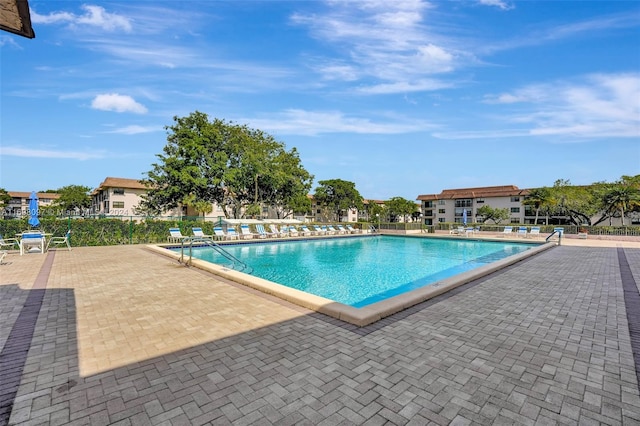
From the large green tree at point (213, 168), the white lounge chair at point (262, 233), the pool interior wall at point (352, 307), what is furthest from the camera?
the large green tree at point (213, 168)

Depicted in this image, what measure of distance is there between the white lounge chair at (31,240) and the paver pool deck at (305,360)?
22.8 ft

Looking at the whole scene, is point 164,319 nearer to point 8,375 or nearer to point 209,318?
point 209,318

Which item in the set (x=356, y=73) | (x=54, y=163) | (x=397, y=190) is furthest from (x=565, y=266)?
(x=397, y=190)

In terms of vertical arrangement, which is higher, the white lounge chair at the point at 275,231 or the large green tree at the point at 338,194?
the large green tree at the point at 338,194

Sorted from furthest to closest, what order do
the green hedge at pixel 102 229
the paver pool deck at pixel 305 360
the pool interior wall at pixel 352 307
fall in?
the green hedge at pixel 102 229
the pool interior wall at pixel 352 307
the paver pool deck at pixel 305 360

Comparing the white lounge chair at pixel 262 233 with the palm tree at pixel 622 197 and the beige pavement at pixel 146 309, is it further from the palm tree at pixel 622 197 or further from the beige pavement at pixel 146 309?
the palm tree at pixel 622 197

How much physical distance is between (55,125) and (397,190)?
5912cm

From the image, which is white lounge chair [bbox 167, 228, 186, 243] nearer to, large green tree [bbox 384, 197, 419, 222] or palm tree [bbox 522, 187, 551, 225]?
palm tree [bbox 522, 187, 551, 225]

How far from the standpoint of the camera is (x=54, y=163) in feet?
83.4

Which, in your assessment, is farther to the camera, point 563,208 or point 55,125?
point 563,208

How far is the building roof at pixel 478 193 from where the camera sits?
53494 mm

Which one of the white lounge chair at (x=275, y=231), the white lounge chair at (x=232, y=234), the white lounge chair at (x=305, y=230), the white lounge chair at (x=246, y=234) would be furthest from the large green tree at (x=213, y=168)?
the white lounge chair at (x=232, y=234)

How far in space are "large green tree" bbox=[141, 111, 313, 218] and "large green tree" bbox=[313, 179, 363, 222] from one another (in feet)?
73.1

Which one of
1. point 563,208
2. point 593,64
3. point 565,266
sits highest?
point 593,64
